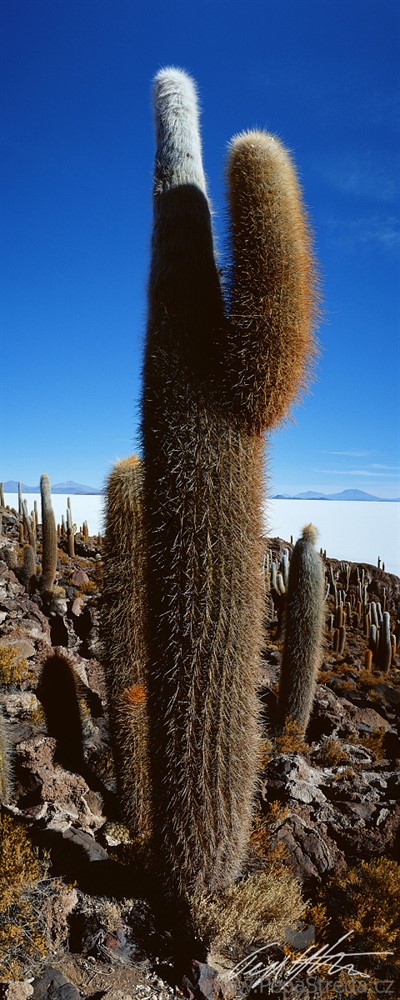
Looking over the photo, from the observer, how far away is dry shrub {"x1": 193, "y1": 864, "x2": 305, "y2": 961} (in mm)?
3664

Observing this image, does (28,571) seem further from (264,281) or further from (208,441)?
(264,281)

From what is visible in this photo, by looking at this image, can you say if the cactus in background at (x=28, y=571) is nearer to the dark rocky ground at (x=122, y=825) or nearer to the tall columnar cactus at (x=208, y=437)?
the dark rocky ground at (x=122, y=825)

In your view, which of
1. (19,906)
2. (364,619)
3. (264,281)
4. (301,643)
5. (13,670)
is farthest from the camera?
(364,619)

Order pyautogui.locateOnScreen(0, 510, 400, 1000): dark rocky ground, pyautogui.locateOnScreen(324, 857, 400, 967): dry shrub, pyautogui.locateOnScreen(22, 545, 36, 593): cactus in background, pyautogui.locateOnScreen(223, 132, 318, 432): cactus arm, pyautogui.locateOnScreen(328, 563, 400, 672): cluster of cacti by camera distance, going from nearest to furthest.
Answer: pyautogui.locateOnScreen(223, 132, 318, 432): cactus arm → pyautogui.locateOnScreen(0, 510, 400, 1000): dark rocky ground → pyautogui.locateOnScreen(324, 857, 400, 967): dry shrub → pyautogui.locateOnScreen(22, 545, 36, 593): cactus in background → pyautogui.locateOnScreen(328, 563, 400, 672): cluster of cacti

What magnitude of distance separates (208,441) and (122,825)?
141 inches

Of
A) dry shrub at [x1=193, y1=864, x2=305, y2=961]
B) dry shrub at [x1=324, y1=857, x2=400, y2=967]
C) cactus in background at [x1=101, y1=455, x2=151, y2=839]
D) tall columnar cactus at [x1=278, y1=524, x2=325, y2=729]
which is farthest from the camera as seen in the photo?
tall columnar cactus at [x1=278, y1=524, x2=325, y2=729]

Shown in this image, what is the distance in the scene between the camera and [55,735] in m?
6.16

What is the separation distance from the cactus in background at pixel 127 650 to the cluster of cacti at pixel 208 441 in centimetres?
134

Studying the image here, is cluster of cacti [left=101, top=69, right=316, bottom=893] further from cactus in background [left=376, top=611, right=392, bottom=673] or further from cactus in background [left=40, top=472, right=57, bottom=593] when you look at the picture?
cactus in background [left=376, top=611, right=392, bottom=673]

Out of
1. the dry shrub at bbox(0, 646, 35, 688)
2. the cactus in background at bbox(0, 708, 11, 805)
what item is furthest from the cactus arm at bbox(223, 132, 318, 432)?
the dry shrub at bbox(0, 646, 35, 688)

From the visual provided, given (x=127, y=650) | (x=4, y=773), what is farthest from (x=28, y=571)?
(x=127, y=650)

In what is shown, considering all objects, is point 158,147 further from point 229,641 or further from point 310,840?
point 310,840

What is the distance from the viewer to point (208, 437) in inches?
134

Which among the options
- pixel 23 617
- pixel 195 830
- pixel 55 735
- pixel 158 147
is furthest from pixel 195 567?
pixel 23 617
